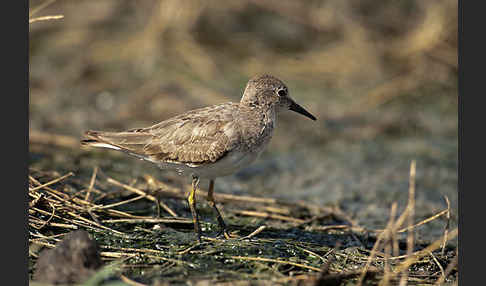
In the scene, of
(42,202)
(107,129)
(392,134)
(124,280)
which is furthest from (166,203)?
(392,134)

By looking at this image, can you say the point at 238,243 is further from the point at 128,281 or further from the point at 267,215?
the point at 267,215

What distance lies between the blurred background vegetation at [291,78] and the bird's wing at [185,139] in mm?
1850

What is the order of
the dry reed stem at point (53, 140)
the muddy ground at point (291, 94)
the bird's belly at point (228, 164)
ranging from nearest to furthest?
1. the bird's belly at point (228, 164)
2. the muddy ground at point (291, 94)
3. the dry reed stem at point (53, 140)

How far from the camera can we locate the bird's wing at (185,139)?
5539 mm

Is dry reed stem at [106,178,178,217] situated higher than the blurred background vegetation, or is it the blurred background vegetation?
the blurred background vegetation

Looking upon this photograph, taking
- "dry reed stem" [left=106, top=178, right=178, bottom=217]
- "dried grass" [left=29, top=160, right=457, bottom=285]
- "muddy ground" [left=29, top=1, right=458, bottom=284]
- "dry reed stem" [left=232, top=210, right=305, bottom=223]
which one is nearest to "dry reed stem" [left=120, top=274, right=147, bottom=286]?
"dried grass" [left=29, top=160, right=457, bottom=285]

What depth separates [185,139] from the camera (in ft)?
18.8

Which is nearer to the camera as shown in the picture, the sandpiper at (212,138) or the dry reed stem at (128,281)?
the dry reed stem at (128,281)

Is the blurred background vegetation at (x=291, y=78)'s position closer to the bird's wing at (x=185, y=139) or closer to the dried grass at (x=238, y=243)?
the dried grass at (x=238, y=243)

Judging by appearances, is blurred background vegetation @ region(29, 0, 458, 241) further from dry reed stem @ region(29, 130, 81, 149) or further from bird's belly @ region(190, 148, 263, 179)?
bird's belly @ region(190, 148, 263, 179)

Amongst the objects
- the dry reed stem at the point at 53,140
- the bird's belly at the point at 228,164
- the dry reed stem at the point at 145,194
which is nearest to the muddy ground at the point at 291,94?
the dry reed stem at the point at 53,140

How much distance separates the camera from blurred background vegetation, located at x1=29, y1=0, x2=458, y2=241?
8.57 m

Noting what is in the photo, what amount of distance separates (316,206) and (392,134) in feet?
10.9

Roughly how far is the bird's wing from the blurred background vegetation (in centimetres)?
185
